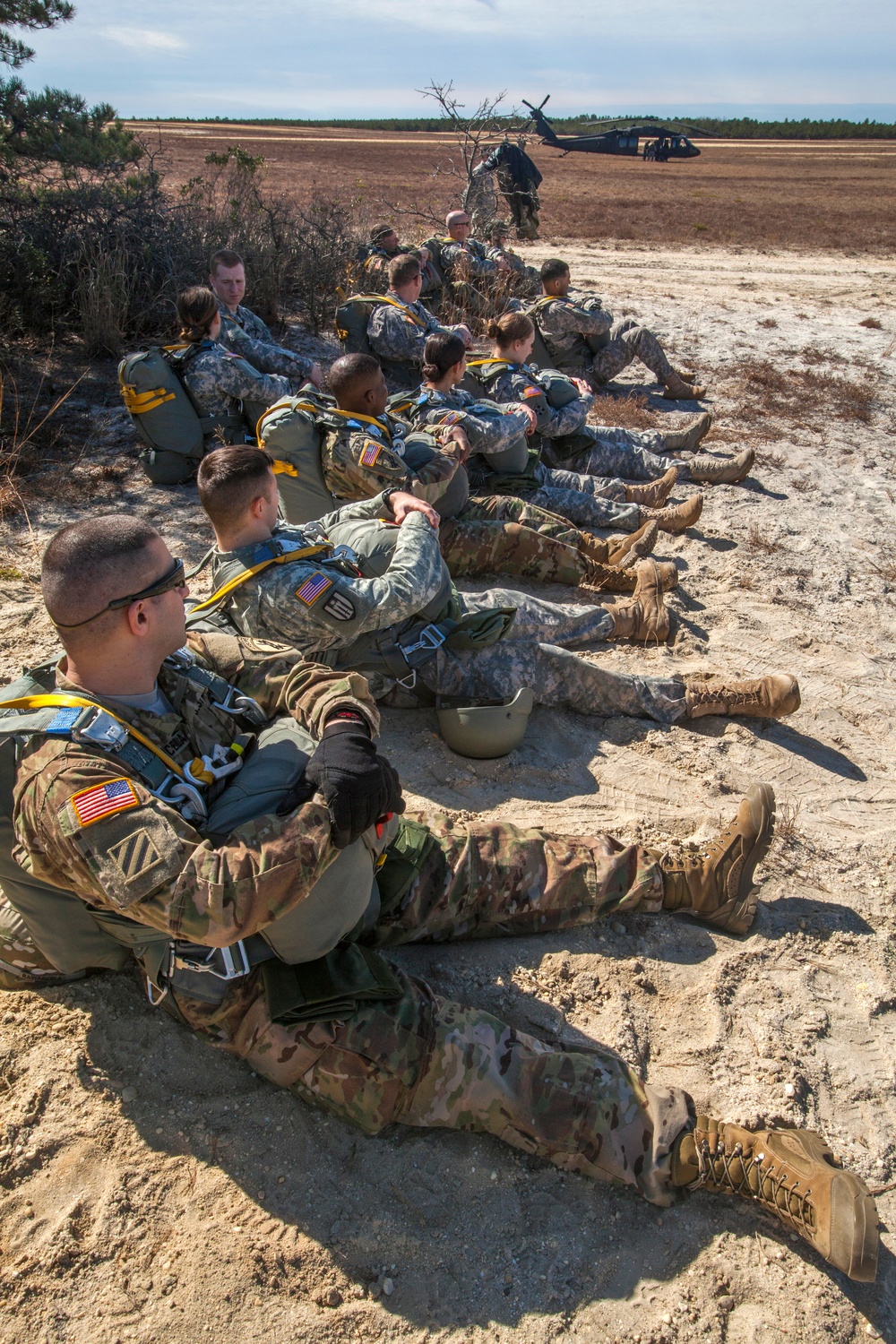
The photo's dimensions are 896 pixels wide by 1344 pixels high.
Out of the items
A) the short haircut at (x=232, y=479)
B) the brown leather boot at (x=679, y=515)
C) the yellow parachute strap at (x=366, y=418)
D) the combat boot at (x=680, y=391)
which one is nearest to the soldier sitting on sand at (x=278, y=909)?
the short haircut at (x=232, y=479)

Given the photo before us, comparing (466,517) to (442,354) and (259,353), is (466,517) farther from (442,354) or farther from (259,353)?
(259,353)

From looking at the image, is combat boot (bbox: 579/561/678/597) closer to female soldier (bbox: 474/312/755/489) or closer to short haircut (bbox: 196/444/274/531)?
female soldier (bbox: 474/312/755/489)

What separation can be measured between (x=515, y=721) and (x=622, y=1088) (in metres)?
1.63

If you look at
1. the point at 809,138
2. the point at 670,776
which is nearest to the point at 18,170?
the point at 670,776

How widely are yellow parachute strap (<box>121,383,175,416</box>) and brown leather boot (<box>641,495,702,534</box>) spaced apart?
11.3 feet

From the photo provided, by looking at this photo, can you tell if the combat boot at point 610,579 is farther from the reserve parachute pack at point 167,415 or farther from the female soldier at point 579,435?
the reserve parachute pack at point 167,415

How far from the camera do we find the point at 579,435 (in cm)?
647

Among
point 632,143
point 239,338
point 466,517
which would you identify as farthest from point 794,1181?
point 632,143

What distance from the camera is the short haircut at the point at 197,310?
233 inches

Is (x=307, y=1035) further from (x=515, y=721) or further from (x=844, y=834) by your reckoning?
(x=844, y=834)

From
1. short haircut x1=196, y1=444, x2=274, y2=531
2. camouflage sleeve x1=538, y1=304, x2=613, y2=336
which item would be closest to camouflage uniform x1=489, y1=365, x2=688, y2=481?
camouflage sleeve x1=538, y1=304, x2=613, y2=336

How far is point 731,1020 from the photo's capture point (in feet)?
8.66

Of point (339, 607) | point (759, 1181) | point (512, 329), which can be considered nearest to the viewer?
point (759, 1181)

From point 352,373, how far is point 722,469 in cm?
345
